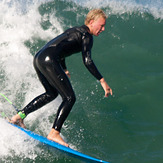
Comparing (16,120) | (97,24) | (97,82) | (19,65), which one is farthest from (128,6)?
(16,120)

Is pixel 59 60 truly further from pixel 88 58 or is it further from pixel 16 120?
pixel 16 120

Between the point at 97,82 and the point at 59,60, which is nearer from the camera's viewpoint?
the point at 59,60

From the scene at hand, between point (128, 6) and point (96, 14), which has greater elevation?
point (96, 14)

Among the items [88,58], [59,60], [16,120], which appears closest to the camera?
[88,58]

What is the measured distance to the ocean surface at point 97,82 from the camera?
4539 millimetres

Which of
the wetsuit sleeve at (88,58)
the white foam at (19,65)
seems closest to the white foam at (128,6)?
the white foam at (19,65)

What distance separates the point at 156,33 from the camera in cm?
783

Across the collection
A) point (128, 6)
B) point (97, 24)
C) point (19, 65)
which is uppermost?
point (97, 24)

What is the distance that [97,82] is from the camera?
6207mm

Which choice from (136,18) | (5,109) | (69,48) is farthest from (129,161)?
(136,18)

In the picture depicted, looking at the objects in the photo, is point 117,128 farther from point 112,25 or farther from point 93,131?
point 112,25

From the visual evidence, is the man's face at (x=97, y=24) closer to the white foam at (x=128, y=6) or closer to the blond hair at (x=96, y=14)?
the blond hair at (x=96, y=14)

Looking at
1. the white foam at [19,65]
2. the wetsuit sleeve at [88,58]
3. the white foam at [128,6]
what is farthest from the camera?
the white foam at [128,6]

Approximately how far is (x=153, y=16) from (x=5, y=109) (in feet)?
17.1
